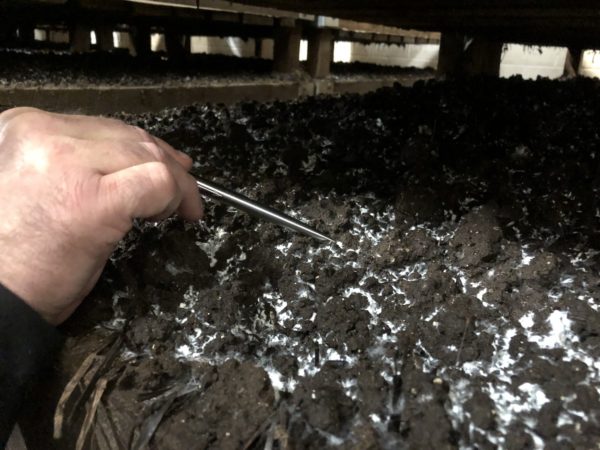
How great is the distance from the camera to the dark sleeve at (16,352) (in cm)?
55

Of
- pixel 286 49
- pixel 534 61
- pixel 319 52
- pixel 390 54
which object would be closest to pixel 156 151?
pixel 286 49

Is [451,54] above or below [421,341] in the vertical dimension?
above

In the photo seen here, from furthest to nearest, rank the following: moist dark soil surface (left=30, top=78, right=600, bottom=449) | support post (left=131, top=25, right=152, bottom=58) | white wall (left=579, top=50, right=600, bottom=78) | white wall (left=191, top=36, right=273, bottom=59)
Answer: white wall (left=191, top=36, right=273, bottom=59) < white wall (left=579, top=50, right=600, bottom=78) < support post (left=131, top=25, right=152, bottom=58) < moist dark soil surface (left=30, top=78, right=600, bottom=449)

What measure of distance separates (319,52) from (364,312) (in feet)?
8.43

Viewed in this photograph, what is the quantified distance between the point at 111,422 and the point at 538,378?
48 cm

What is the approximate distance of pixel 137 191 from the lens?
602mm

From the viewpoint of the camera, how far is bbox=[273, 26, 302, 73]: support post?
2844 mm

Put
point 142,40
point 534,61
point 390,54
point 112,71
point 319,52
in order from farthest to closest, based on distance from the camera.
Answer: point 390,54, point 534,61, point 142,40, point 319,52, point 112,71

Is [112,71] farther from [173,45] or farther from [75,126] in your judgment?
[75,126]

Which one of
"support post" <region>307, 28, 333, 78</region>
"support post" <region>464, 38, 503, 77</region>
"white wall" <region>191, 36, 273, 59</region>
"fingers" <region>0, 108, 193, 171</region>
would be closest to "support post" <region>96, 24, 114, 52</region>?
"support post" <region>307, 28, 333, 78</region>

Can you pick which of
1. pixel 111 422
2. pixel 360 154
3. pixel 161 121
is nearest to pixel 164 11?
pixel 161 121

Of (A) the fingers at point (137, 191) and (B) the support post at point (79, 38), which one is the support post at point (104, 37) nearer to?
(B) the support post at point (79, 38)

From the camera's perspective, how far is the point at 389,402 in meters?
0.54

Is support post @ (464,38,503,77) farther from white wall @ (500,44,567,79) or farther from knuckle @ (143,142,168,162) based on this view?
knuckle @ (143,142,168,162)
